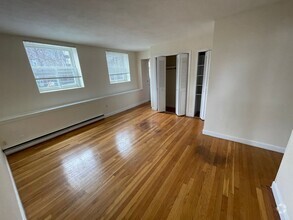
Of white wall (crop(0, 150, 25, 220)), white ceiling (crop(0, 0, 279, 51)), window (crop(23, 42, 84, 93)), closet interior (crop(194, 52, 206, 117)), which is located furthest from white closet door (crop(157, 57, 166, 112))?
white wall (crop(0, 150, 25, 220))

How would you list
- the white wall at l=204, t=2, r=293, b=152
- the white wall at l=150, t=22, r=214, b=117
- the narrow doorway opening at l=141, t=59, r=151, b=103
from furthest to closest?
1. the narrow doorway opening at l=141, t=59, r=151, b=103
2. the white wall at l=150, t=22, r=214, b=117
3. the white wall at l=204, t=2, r=293, b=152

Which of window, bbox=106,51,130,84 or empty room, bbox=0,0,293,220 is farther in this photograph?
window, bbox=106,51,130,84

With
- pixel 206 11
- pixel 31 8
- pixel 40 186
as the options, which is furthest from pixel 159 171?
pixel 31 8

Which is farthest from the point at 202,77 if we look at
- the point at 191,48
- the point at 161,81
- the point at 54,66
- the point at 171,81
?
the point at 54,66

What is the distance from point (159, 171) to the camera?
1921 millimetres

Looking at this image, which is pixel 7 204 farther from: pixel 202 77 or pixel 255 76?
pixel 202 77

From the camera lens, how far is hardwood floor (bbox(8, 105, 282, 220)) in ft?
4.58

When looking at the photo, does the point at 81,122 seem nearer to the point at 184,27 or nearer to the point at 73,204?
the point at 73,204

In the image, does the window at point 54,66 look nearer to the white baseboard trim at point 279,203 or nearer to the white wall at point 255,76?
the white wall at point 255,76

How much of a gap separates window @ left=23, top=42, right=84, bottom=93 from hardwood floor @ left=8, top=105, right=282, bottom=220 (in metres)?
1.48

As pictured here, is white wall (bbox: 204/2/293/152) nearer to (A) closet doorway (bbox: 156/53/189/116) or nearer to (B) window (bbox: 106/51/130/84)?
(A) closet doorway (bbox: 156/53/189/116)

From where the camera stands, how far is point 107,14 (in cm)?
187

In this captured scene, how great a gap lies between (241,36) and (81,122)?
13.6 feet

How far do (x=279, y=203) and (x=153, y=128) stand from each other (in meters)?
2.43
